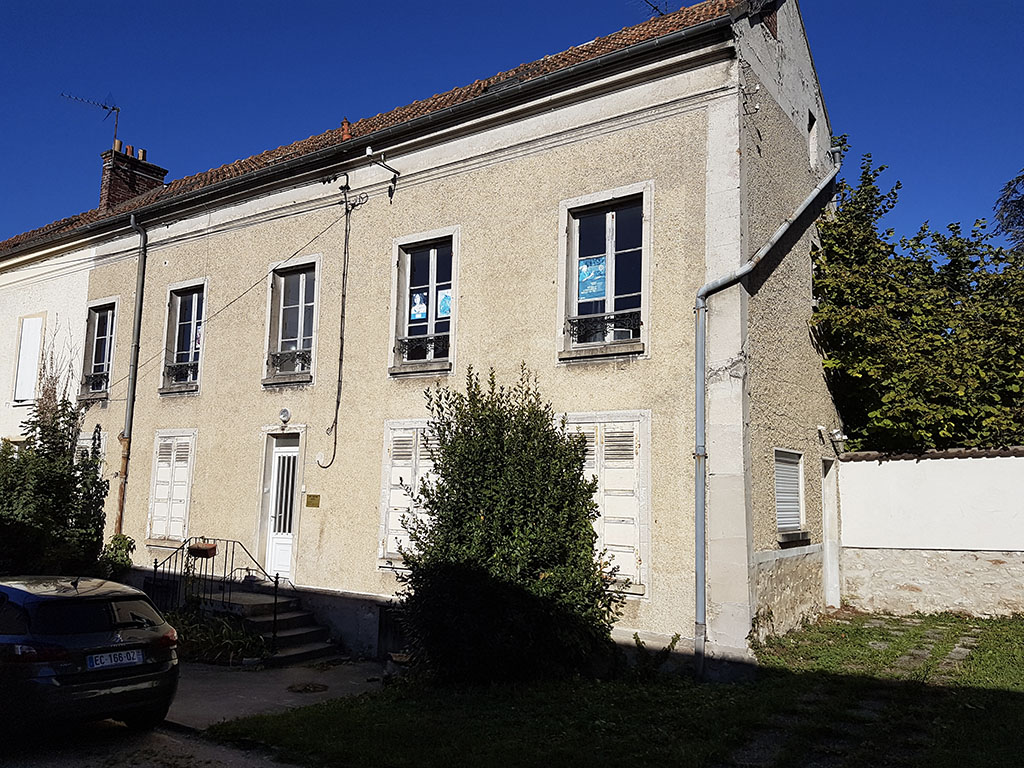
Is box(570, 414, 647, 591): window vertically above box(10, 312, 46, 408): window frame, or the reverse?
box(10, 312, 46, 408): window frame

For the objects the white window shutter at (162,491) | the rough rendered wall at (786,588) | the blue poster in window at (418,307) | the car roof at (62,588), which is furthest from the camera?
the white window shutter at (162,491)

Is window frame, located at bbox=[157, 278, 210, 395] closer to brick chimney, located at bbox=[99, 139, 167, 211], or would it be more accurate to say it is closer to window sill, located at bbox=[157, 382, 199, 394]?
window sill, located at bbox=[157, 382, 199, 394]

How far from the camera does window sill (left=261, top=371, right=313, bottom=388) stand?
42.1 feet

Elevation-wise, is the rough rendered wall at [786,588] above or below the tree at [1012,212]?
below

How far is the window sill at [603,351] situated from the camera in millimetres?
9625

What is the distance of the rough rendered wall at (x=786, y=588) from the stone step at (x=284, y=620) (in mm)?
6338

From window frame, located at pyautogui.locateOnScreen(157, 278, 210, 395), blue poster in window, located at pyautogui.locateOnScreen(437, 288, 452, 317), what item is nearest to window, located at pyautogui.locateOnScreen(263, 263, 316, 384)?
window frame, located at pyautogui.locateOnScreen(157, 278, 210, 395)

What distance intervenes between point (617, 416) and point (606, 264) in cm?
191

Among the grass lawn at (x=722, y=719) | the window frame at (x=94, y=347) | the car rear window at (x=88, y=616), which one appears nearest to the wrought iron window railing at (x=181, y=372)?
the window frame at (x=94, y=347)

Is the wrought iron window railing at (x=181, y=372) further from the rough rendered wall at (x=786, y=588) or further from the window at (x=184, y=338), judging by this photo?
the rough rendered wall at (x=786, y=588)

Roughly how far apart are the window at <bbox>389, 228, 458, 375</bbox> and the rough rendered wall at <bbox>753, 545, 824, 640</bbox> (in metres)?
4.81

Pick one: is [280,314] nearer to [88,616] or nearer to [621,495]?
[621,495]

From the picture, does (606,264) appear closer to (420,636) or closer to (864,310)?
(864,310)

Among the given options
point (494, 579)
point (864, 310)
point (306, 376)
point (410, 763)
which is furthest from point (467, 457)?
point (864, 310)
